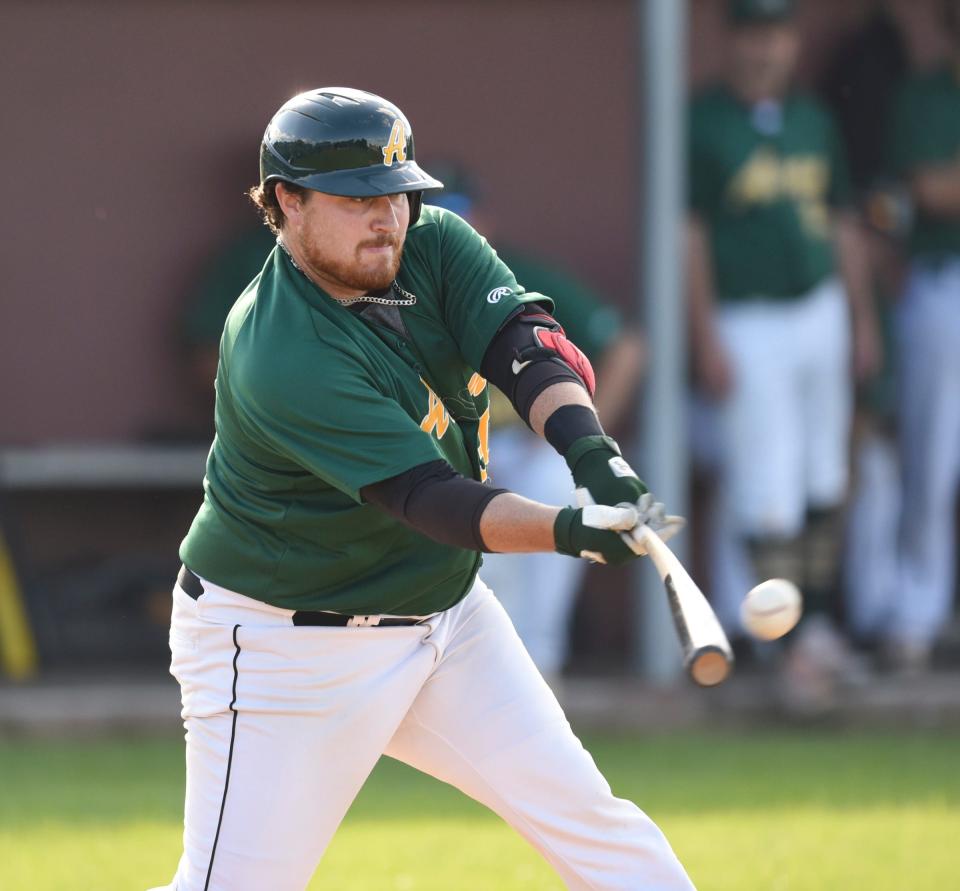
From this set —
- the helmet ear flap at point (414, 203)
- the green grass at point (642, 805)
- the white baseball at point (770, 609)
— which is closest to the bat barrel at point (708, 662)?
the white baseball at point (770, 609)

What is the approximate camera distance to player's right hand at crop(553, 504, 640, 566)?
268 cm

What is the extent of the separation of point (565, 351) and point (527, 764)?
75 cm

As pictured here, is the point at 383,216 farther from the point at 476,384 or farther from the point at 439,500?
the point at 439,500

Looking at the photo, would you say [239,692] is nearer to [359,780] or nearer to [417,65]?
[359,780]

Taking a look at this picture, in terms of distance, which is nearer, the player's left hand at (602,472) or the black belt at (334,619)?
the player's left hand at (602,472)

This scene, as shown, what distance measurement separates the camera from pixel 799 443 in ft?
21.5

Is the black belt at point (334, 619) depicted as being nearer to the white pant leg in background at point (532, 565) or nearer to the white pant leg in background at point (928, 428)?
the white pant leg in background at point (532, 565)

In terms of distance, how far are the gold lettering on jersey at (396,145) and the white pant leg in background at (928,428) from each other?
161 inches

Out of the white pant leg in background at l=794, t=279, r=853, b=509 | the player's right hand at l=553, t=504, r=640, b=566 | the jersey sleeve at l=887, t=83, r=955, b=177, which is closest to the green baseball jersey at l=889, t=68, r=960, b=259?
the jersey sleeve at l=887, t=83, r=955, b=177

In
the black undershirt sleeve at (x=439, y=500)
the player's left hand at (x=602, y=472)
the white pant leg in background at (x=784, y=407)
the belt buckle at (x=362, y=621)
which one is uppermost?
the player's left hand at (x=602, y=472)

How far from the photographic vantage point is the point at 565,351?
317 cm

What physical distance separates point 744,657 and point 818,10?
271 cm

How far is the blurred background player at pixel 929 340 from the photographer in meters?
6.60

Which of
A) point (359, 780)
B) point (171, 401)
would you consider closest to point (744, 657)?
point (171, 401)
